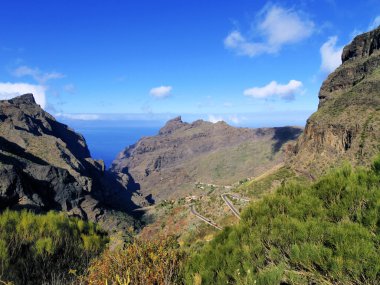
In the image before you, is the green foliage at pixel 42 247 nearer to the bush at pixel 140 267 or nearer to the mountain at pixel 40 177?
the bush at pixel 140 267

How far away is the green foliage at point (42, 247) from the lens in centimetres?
1352

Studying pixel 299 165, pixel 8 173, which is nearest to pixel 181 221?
pixel 299 165

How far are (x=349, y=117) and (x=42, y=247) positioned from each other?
77.5m

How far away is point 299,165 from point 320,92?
115 ft

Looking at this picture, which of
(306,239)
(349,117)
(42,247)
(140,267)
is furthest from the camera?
(349,117)

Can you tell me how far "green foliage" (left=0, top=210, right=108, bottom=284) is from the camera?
13.5 meters

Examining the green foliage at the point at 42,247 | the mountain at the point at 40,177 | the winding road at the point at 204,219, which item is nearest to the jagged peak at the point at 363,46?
the winding road at the point at 204,219

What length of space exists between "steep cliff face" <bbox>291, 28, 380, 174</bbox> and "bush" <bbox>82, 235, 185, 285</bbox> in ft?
194

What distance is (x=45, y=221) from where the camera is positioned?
1623 cm

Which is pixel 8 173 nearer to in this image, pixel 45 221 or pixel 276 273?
pixel 45 221

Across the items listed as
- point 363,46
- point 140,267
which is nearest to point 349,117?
point 363,46

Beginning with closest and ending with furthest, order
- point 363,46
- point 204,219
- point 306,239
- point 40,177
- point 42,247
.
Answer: point 306,239 → point 42,247 → point 204,219 → point 363,46 → point 40,177

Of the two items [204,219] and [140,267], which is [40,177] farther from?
[140,267]

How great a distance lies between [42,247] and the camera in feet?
47.5
